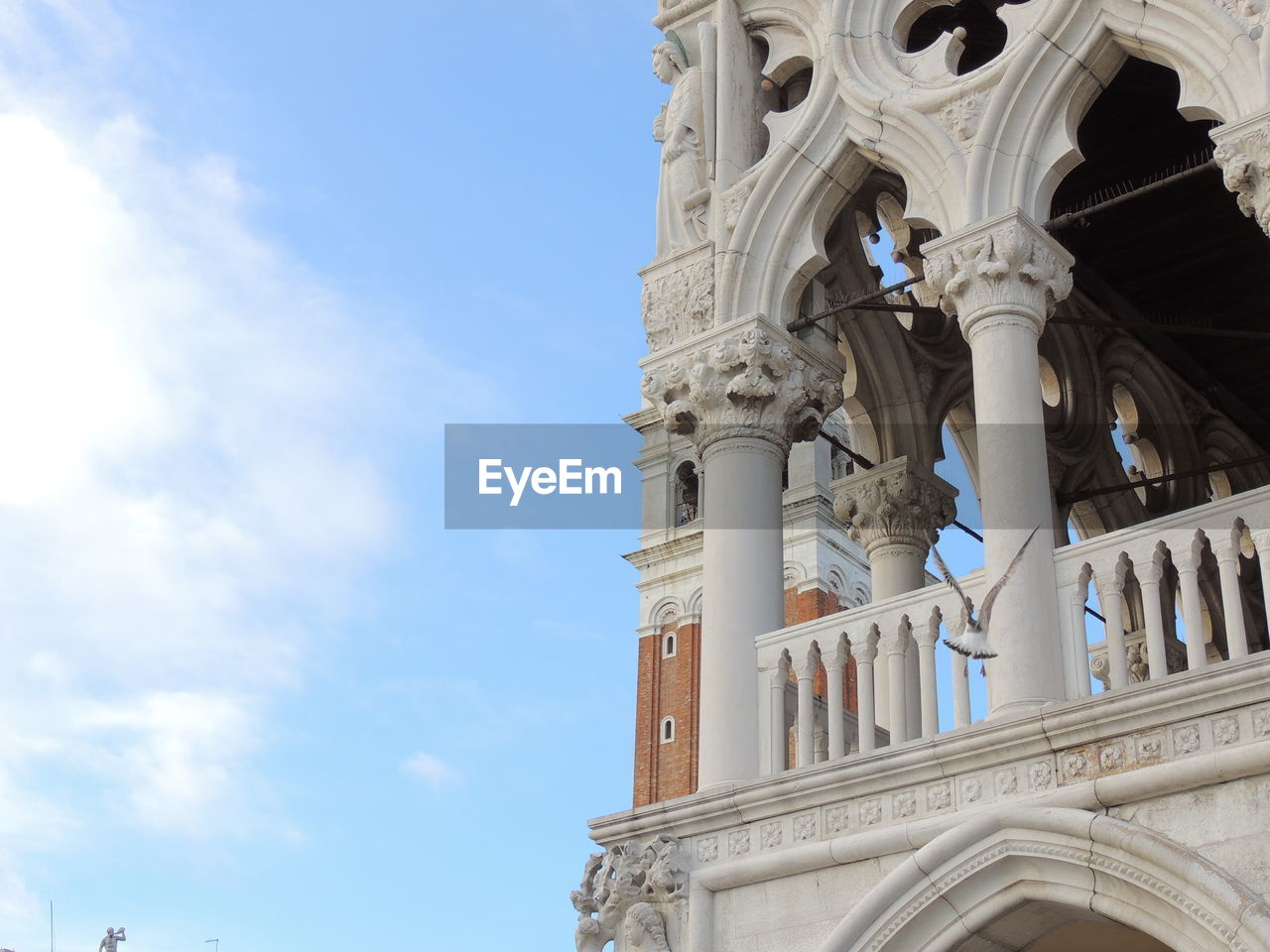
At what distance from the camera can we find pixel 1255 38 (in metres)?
11.7

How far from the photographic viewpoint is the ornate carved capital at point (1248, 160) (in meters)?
11.3

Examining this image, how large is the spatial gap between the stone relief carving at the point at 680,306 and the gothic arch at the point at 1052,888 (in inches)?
180

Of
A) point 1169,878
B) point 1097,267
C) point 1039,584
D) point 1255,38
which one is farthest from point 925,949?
point 1097,267

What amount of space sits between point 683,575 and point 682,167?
40.0m

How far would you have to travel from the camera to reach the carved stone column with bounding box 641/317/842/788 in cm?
1262

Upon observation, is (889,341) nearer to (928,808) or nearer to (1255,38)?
(1255,38)

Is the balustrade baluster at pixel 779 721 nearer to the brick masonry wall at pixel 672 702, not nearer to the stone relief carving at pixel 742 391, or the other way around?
the stone relief carving at pixel 742 391

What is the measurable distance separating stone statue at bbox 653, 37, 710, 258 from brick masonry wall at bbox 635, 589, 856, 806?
35.2 meters

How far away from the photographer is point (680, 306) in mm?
13977

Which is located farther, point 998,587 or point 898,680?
point 898,680

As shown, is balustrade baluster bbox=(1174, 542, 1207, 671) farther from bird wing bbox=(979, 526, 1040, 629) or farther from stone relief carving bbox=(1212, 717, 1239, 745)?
bird wing bbox=(979, 526, 1040, 629)

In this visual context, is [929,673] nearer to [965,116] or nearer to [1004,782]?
[1004,782]

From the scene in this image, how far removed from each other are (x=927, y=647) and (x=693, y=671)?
39144 millimetres

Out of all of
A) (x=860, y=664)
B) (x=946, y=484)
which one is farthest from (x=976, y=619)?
(x=946, y=484)
